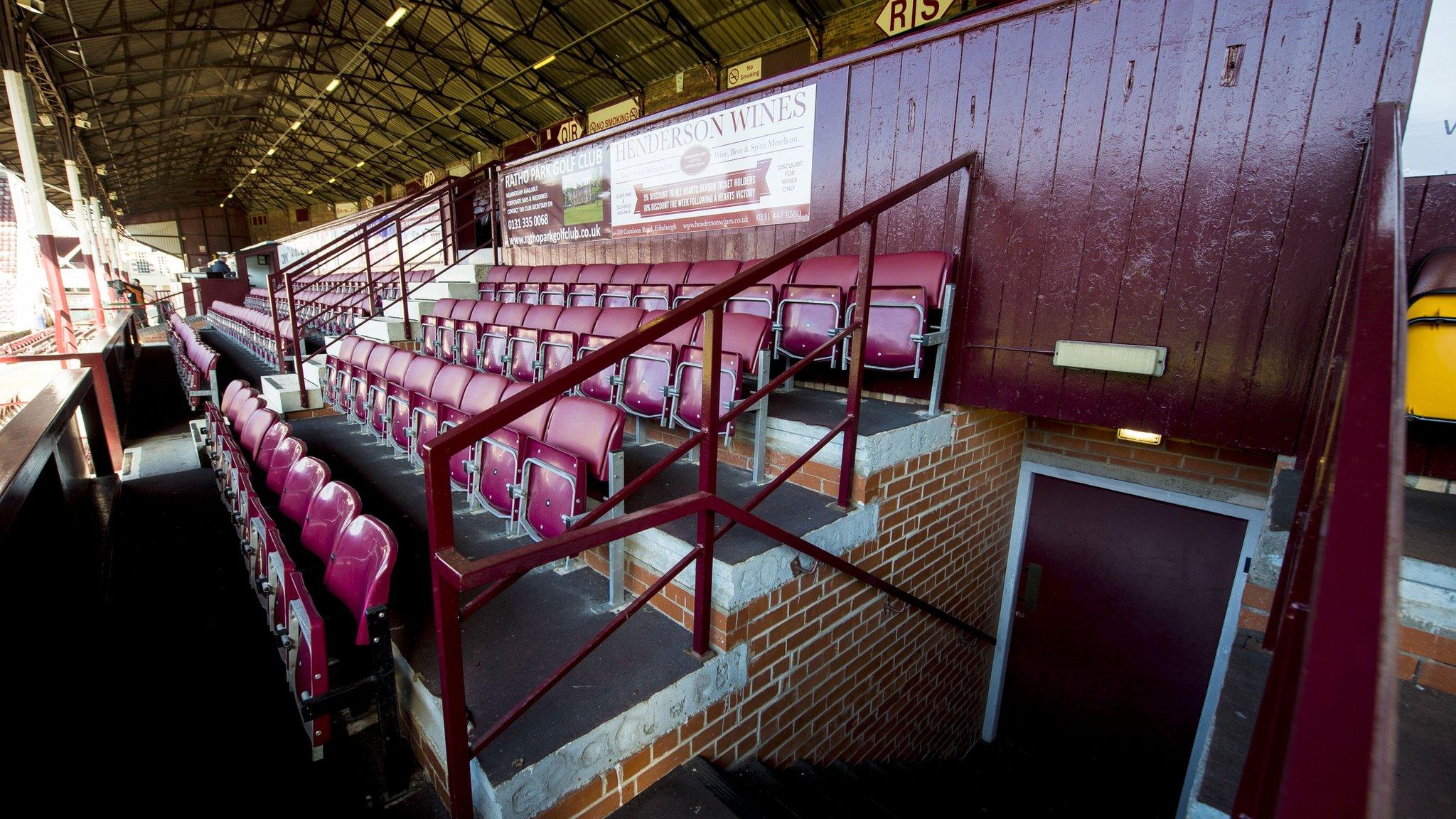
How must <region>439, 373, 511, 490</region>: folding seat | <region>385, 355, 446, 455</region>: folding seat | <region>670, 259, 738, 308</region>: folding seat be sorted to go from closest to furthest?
<region>439, 373, 511, 490</region>: folding seat, <region>385, 355, 446, 455</region>: folding seat, <region>670, 259, 738, 308</region>: folding seat

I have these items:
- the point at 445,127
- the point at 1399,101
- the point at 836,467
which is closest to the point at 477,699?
the point at 836,467

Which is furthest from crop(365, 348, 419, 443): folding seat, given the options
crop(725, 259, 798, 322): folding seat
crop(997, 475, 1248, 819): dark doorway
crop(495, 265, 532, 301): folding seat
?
crop(997, 475, 1248, 819): dark doorway

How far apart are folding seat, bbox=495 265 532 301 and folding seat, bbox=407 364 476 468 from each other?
2.45m

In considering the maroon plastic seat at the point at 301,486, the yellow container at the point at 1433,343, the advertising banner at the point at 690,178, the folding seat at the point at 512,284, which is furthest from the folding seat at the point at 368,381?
the yellow container at the point at 1433,343

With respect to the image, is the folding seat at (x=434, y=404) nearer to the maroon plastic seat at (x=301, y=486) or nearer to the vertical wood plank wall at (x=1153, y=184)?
the maroon plastic seat at (x=301, y=486)

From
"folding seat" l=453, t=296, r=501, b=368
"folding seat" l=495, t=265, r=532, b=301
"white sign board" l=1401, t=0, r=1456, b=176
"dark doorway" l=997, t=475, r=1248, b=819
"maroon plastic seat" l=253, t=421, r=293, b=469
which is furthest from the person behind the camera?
A: "folding seat" l=495, t=265, r=532, b=301

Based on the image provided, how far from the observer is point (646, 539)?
197 cm

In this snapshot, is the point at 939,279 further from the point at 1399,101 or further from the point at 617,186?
the point at 617,186

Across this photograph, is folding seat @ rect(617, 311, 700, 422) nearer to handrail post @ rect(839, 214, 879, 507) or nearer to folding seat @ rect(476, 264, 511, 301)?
handrail post @ rect(839, 214, 879, 507)

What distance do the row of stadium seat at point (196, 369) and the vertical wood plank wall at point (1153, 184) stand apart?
616cm

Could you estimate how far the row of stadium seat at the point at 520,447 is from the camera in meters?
1.90

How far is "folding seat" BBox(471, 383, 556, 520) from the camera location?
81.9 inches

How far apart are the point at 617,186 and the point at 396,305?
3.13 meters

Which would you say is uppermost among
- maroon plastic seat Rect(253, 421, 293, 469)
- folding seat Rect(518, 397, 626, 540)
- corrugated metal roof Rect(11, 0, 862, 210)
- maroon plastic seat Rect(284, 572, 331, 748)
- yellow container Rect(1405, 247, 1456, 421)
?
corrugated metal roof Rect(11, 0, 862, 210)
